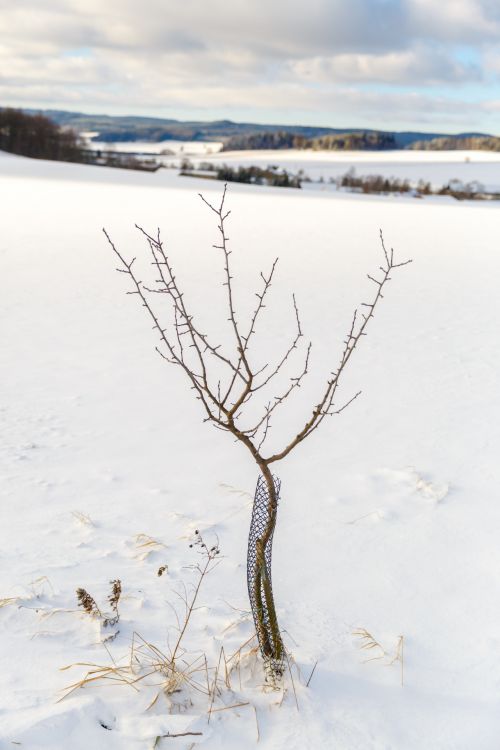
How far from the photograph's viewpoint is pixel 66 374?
7062mm

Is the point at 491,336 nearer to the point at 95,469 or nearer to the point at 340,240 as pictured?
the point at 95,469

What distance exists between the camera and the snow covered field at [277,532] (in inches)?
109

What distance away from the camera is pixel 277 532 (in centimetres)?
436

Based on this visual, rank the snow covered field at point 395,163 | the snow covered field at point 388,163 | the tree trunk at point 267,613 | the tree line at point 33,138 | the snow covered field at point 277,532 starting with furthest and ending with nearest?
the snow covered field at point 395,163
the snow covered field at point 388,163
the tree line at point 33,138
the tree trunk at point 267,613
the snow covered field at point 277,532

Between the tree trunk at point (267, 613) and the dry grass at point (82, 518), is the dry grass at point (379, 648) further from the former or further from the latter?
the dry grass at point (82, 518)

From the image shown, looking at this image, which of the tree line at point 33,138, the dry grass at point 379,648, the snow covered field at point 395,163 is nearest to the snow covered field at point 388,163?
the snow covered field at point 395,163

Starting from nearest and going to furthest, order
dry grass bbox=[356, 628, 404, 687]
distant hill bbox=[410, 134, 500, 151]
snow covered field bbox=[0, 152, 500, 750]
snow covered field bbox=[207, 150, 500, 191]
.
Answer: snow covered field bbox=[0, 152, 500, 750] < dry grass bbox=[356, 628, 404, 687] < snow covered field bbox=[207, 150, 500, 191] < distant hill bbox=[410, 134, 500, 151]

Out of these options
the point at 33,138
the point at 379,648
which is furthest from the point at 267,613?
the point at 33,138

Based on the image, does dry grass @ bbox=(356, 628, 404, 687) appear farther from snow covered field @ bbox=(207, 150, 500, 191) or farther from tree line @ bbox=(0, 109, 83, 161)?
tree line @ bbox=(0, 109, 83, 161)

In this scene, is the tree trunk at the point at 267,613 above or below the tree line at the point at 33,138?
below

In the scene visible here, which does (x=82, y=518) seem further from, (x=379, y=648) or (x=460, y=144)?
(x=460, y=144)

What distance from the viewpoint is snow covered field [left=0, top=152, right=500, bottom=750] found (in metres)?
2.78

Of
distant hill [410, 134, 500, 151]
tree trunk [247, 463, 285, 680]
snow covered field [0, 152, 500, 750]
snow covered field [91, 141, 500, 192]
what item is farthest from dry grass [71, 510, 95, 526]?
distant hill [410, 134, 500, 151]

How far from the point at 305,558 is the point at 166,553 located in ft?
2.78
